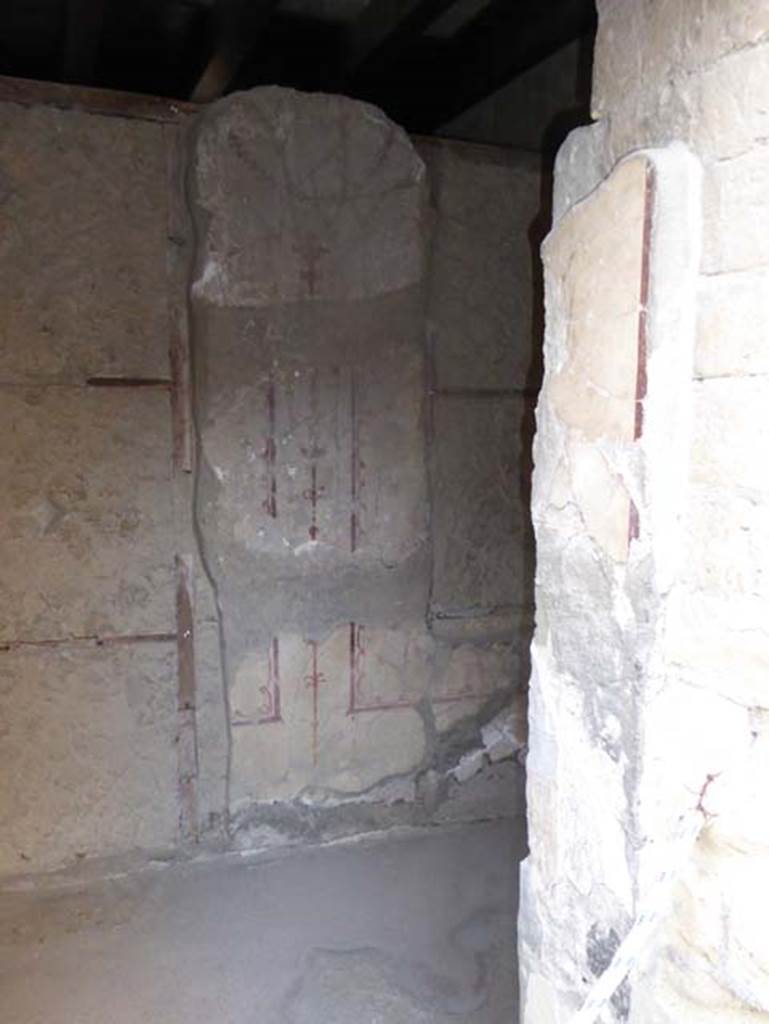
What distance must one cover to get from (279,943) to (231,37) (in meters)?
2.48

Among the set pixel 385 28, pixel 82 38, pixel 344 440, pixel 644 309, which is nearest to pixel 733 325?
pixel 644 309

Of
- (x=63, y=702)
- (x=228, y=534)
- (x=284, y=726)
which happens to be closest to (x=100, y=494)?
(x=228, y=534)

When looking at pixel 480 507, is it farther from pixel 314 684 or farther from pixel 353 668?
pixel 314 684

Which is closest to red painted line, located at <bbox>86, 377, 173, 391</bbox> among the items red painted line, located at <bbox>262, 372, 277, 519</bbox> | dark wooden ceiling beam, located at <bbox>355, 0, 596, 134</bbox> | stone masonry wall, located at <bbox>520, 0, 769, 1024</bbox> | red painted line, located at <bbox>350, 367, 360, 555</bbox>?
red painted line, located at <bbox>262, 372, 277, 519</bbox>

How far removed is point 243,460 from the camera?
7.38ft

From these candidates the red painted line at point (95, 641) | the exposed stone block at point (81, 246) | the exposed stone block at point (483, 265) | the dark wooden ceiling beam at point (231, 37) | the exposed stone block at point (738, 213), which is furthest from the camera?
the exposed stone block at point (483, 265)

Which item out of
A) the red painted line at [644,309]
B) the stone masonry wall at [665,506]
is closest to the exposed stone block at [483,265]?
the stone masonry wall at [665,506]

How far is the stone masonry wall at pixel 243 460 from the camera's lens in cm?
213

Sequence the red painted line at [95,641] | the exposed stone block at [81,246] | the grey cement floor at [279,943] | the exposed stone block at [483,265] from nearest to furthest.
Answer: the grey cement floor at [279,943], the exposed stone block at [81,246], the red painted line at [95,641], the exposed stone block at [483,265]

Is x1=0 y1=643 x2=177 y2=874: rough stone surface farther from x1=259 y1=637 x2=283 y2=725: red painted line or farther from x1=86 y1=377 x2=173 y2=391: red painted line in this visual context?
x1=86 y1=377 x2=173 y2=391: red painted line

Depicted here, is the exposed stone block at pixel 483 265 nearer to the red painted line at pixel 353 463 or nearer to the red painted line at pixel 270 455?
the red painted line at pixel 353 463

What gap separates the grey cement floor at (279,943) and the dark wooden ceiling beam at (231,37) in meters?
2.29

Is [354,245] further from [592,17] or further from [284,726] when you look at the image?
[284,726]

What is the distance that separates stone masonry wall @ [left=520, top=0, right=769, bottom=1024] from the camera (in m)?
0.83
